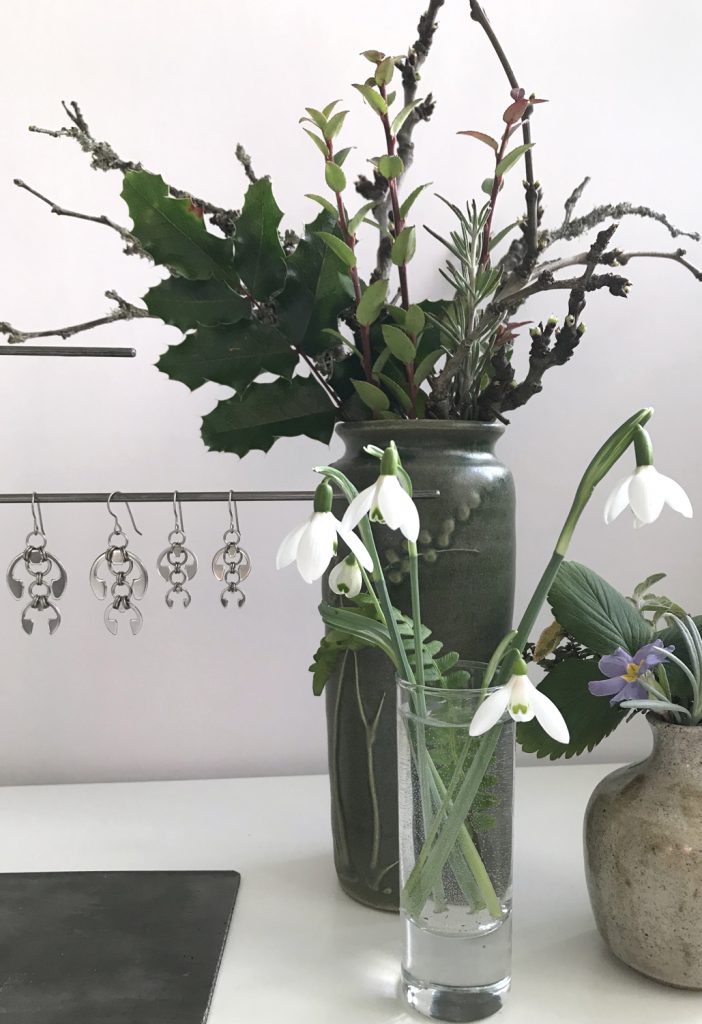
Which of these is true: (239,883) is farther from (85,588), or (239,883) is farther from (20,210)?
(20,210)

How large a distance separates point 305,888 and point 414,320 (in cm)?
45

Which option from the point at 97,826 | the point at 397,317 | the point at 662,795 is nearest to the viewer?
the point at 662,795

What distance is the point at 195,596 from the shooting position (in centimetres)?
93

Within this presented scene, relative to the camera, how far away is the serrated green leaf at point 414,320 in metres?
0.61

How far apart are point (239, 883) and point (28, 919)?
0.16 m

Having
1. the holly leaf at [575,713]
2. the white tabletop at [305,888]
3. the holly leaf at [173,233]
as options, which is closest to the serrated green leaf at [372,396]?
the holly leaf at [173,233]

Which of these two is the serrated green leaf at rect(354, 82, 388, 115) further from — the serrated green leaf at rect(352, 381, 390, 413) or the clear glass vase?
the clear glass vase

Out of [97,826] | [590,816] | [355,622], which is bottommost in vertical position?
[97,826]

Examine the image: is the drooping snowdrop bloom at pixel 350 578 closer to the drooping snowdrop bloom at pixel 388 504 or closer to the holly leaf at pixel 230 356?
the drooping snowdrop bloom at pixel 388 504

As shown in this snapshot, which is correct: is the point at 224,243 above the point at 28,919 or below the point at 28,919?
above

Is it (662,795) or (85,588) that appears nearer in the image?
(662,795)

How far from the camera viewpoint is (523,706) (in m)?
0.45

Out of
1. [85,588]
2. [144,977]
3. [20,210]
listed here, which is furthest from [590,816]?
[20,210]

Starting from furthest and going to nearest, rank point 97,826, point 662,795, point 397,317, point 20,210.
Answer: point 20,210
point 97,826
point 397,317
point 662,795
